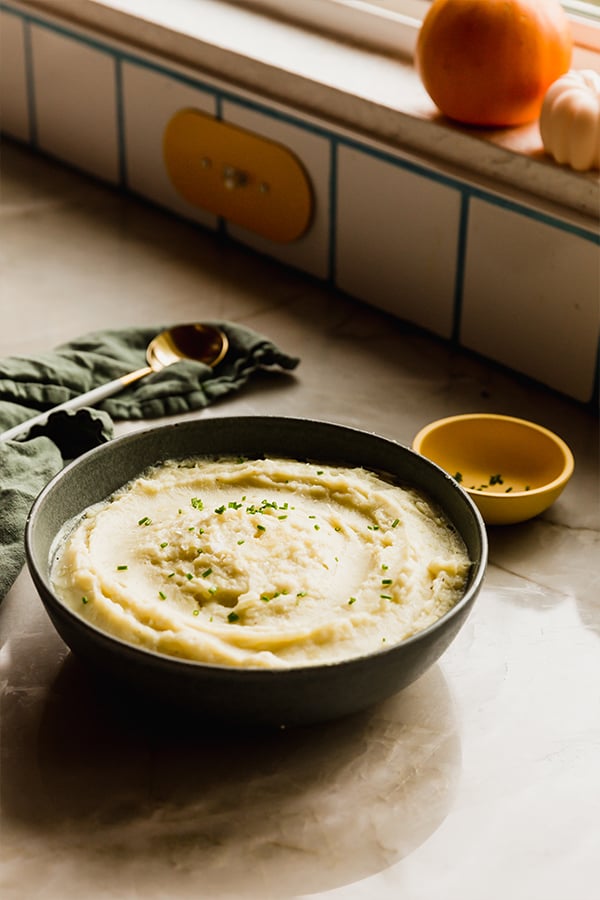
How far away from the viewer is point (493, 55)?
51.5 inches

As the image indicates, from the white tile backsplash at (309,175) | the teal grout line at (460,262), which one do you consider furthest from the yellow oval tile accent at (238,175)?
the teal grout line at (460,262)

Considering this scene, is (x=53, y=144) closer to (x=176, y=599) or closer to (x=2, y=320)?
(x=2, y=320)

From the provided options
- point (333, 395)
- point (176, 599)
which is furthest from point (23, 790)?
point (333, 395)

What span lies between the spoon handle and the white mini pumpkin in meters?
0.51

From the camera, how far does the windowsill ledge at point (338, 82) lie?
51.5 inches

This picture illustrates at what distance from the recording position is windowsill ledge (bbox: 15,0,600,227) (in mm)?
1308

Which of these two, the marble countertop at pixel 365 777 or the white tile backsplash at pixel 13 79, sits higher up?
the white tile backsplash at pixel 13 79

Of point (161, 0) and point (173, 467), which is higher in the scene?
point (161, 0)

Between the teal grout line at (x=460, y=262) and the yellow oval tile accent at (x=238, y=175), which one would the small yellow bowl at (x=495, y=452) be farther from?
the yellow oval tile accent at (x=238, y=175)

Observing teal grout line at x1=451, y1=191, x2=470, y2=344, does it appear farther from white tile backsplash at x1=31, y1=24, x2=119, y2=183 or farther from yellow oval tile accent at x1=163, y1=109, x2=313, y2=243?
white tile backsplash at x1=31, y1=24, x2=119, y2=183

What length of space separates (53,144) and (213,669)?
1.42 m

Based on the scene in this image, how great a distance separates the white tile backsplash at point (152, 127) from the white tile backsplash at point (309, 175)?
0.09 m

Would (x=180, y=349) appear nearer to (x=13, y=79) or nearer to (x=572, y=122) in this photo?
(x=572, y=122)

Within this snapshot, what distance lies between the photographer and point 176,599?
34.8 inches
